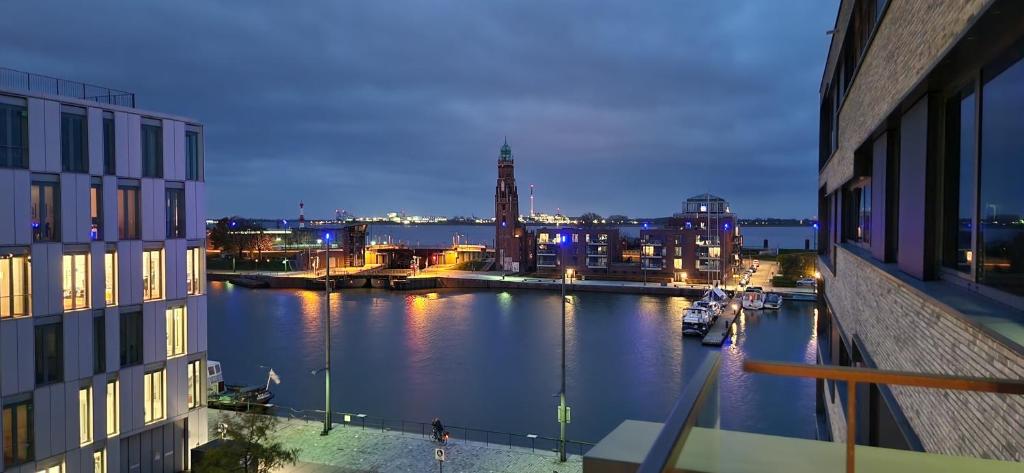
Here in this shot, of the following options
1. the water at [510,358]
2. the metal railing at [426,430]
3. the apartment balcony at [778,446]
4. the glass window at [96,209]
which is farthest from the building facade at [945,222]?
the glass window at [96,209]

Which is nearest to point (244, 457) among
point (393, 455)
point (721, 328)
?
point (393, 455)

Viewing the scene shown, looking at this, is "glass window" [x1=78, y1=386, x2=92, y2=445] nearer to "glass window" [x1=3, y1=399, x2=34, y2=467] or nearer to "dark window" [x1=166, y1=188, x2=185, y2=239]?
"glass window" [x1=3, y1=399, x2=34, y2=467]

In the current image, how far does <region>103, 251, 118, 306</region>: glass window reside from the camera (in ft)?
48.9

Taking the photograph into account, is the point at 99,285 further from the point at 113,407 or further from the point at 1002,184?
the point at 1002,184

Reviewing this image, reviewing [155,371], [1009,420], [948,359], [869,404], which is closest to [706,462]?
[1009,420]

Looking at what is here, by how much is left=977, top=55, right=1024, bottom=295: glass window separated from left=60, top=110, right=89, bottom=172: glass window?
52.9 ft

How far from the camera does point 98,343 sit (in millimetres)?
14492

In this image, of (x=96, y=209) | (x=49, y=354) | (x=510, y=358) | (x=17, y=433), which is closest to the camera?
(x=17, y=433)

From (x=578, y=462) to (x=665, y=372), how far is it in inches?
652

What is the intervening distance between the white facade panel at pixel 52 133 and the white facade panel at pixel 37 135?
0.15 ft

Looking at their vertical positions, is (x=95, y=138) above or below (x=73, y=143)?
above

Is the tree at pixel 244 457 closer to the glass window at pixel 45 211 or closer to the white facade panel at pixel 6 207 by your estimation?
the glass window at pixel 45 211

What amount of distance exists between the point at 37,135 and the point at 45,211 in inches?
62.5

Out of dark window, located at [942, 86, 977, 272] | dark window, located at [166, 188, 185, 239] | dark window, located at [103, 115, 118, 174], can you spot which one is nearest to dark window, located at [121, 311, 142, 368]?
dark window, located at [166, 188, 185, 239]
